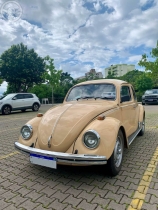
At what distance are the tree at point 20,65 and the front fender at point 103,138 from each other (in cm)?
2220

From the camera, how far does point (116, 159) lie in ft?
10.1

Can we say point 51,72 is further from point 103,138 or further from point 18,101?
point 103,138

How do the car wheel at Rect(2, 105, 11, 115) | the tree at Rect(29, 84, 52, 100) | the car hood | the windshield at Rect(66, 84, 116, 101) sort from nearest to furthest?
1. the car hood
2. the windshield at Rect(66, 84, 116, 101)
3. the car wheel at Rect(2, 105, 11, 115)
4. the tree at Rect(29, 84, 52, 100)

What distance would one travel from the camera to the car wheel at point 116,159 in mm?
2838

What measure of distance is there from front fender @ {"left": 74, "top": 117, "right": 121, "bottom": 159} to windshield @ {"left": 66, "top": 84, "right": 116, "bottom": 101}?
3.89 ft

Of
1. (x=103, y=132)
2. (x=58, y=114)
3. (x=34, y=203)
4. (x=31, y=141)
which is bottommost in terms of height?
(x=34, y=203)

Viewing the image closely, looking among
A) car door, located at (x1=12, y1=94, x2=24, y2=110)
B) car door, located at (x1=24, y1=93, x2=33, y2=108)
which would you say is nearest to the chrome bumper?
car door, located at (x1=12, y1=94, x2=24, y2=110)

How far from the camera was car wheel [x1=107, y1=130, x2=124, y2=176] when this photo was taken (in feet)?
9.31

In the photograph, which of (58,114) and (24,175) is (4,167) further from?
(58,114)

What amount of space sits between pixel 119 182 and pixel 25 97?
1276 centimetres


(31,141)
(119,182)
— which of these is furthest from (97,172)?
(31,141)

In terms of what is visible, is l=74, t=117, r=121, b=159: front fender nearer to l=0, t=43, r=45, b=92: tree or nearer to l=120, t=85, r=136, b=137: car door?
l=120, t=85, r=136, b=137: car door

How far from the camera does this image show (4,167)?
3.51m

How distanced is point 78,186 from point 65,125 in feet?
3.23
